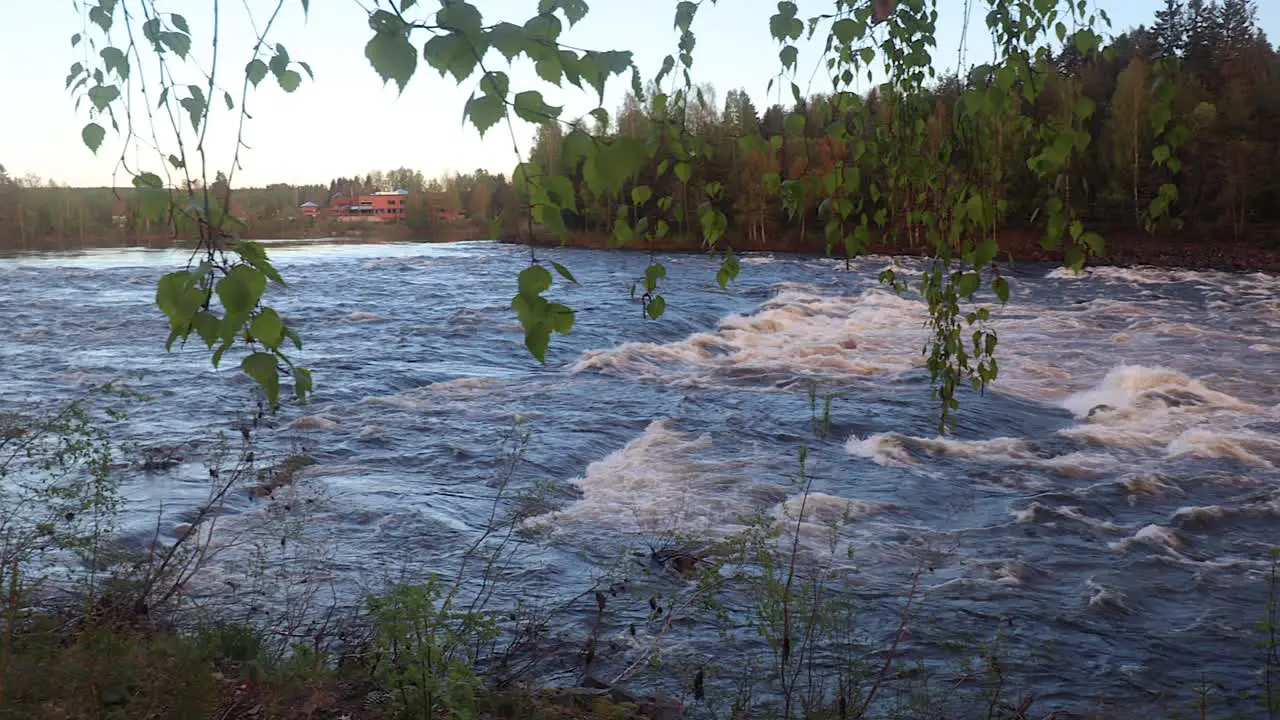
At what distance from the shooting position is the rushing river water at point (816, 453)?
6.20 meters

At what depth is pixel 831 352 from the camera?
16188mm

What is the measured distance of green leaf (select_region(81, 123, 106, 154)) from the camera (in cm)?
230

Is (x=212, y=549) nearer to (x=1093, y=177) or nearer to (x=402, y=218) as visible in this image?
(x=1093, y=177)

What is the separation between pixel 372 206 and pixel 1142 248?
4858 cm

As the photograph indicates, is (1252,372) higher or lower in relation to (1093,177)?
lower

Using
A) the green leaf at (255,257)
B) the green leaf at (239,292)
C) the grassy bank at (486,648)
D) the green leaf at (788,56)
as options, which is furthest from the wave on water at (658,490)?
the green leaf at (239,292)

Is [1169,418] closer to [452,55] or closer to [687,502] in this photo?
[687,502]

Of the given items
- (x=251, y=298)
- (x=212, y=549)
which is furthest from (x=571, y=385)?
(x=251, y=298)

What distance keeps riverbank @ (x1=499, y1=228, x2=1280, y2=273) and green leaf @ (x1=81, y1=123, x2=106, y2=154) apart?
27629 millimetres

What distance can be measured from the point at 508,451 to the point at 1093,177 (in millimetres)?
47662

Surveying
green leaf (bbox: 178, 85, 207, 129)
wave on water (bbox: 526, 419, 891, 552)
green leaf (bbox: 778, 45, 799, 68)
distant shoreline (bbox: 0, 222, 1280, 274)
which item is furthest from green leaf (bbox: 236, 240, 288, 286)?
distant shoreline (bbox: 0, 222, 1280, 274)

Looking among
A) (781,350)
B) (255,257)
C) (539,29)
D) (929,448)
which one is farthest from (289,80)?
(781,350)

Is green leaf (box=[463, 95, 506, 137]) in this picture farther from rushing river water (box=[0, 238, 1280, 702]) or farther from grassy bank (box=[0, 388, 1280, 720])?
rushing river water (box=[0, 238, 1280, 702])

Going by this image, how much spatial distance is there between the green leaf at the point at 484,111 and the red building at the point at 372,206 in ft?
208
